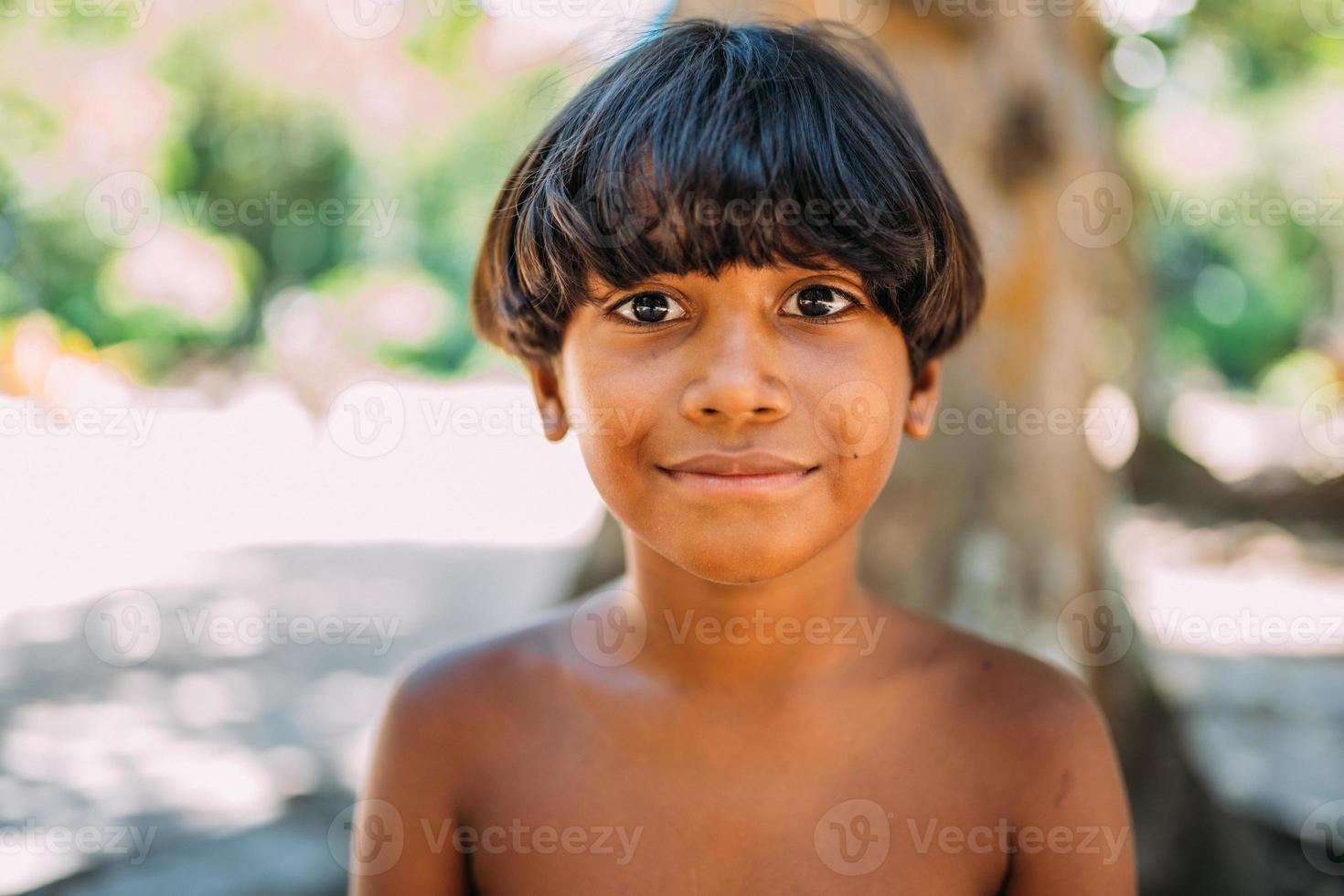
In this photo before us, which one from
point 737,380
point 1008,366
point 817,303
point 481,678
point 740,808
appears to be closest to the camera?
point 737,380

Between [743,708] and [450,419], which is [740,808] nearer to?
[743,708]

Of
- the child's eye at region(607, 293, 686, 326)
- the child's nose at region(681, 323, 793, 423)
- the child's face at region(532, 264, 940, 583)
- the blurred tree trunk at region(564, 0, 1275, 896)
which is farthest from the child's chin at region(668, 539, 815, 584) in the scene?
the blurred tree trunk at region(564, 0, 1275, 896)

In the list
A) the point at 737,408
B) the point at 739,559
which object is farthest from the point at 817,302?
the point at 739,559

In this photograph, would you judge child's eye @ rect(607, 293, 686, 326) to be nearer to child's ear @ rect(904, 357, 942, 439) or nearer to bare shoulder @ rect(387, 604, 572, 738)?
child's ear @ rect(904, 357, 942, 439)

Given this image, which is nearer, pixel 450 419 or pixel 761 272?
pixel 761 272

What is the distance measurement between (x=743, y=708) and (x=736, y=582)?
23cm

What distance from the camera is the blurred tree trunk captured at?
2.84m

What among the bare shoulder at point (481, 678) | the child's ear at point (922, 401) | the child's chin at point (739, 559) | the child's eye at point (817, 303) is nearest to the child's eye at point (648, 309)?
the child's eye at point (817, 303)

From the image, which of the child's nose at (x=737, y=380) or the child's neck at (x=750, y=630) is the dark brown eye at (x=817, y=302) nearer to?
the child's nose at (x=737, y=380)

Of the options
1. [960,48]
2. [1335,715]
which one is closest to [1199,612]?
[1335,715]

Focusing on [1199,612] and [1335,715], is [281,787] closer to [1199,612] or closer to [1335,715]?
[1335,715]

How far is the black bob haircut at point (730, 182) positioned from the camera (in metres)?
1.36

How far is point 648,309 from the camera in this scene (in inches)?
57.3

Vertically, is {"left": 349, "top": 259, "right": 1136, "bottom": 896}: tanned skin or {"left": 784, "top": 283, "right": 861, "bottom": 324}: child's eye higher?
{"left": 784, "top": 283, "right": 861, "bottom": 324}: child's eye
